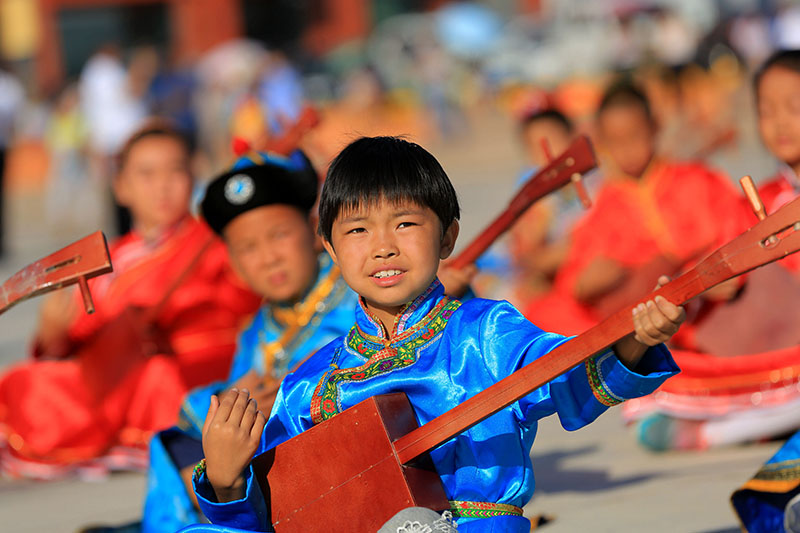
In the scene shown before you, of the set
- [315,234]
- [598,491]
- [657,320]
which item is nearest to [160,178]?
[315,234]

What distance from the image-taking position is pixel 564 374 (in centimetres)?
226

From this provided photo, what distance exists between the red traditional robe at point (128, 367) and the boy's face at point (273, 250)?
1.30 metres

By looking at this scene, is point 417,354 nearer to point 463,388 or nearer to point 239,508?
point 463,388

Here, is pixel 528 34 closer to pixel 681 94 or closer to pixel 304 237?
pixel 681 94

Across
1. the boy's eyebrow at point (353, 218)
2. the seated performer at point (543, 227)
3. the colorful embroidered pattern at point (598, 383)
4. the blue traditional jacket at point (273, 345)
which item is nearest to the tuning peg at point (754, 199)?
the colorful embroidered pattern at point (598, 383)

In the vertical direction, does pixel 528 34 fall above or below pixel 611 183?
above

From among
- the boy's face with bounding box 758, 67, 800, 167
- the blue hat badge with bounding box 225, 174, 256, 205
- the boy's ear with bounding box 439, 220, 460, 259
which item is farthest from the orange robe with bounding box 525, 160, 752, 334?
the boy's ear with bounding box 439, 220, 460, 259

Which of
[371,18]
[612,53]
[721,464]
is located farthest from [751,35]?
[721,464]

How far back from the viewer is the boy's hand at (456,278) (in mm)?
3443

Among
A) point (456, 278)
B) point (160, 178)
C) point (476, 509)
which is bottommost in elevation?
point (476, 509)

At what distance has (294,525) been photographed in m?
2.44

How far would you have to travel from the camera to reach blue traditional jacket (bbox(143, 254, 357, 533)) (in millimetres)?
3357

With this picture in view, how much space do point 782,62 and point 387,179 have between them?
1.97 meters

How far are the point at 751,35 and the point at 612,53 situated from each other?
278 cm
